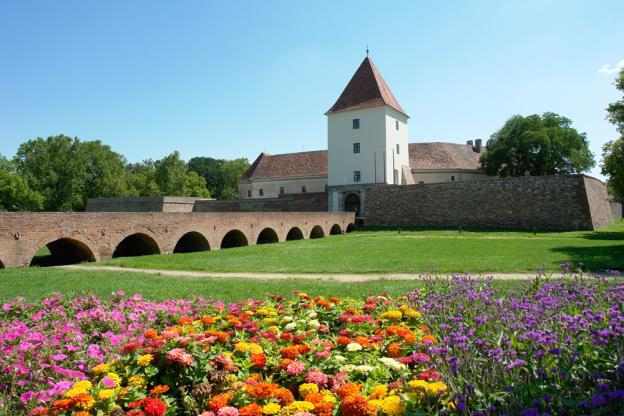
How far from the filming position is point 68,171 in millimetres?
55438

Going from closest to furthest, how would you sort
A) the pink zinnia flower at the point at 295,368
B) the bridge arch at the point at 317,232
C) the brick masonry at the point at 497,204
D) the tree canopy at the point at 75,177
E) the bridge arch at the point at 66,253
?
the pink zinnia flower at the point at 295,368 < the bridge arch at the point at 66,253 < the brick masonry at the point at 497,204 < the bridge arch at the point at 317,232 < the tree canopy at the point at 75,177

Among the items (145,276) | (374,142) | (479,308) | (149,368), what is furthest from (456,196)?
(149,368)

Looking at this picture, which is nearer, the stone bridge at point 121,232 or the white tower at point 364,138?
the stone bridge at point 121,232

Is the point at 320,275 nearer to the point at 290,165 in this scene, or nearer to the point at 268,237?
the point at 268,237

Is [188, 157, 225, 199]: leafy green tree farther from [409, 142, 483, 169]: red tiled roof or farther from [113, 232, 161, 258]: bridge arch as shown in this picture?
[113, 232, 161, 258]: bridge arch

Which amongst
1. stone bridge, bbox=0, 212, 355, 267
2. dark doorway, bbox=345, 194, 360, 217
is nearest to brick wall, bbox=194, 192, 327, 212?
dark doorway, bbox=345, 194, 360, 217

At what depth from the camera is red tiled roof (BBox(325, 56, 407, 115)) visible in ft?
130

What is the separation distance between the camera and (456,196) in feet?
108

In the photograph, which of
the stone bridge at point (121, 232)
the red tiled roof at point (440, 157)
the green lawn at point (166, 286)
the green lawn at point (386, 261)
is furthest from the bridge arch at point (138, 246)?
the red tiled roof at point (440, 157)

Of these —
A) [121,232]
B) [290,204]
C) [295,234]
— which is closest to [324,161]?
[290,204]

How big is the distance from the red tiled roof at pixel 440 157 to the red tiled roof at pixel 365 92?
8249 millimetres

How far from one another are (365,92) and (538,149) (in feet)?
58.2

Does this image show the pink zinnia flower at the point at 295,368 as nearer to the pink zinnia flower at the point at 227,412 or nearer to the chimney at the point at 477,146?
the pink zinnia flower at the point at 227,412

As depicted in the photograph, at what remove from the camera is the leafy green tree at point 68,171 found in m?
54.5
